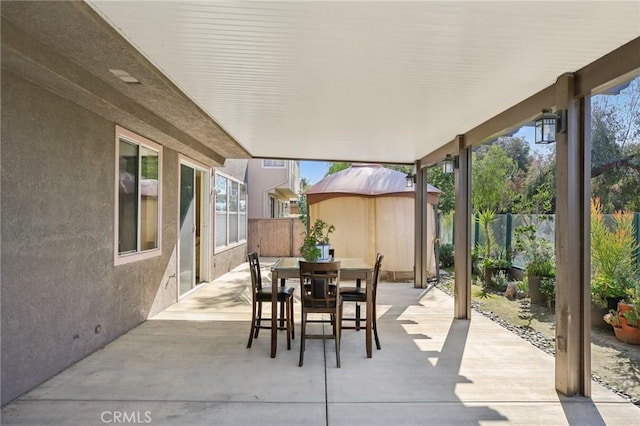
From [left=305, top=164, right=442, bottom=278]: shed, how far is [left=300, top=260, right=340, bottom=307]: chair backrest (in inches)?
199

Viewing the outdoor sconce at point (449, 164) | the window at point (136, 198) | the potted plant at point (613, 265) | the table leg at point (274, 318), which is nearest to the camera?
the table leg at point (274, 318)

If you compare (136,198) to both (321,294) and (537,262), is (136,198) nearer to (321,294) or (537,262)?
(321,294)

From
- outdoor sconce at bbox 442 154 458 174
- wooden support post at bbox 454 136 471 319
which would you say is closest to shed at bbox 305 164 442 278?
outdoor sconce at bbox 442 154 458 174

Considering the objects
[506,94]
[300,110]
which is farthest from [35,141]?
[506,94]

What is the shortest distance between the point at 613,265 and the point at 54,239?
6.35 meters

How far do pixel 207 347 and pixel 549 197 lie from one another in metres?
8.32

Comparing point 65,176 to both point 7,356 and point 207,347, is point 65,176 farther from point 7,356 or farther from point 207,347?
point 207,347

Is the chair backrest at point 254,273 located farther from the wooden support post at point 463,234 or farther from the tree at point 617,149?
the tree at point 617,149

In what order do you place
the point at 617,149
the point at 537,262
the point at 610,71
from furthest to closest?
the point at 617,149 < the point at 537,262 < the point at 610,71

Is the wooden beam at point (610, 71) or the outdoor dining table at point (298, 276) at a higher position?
the wooden beam at point (610, 71)

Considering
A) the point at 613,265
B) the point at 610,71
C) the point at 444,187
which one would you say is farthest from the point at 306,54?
the point at 444,187

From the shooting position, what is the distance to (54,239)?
336 centimetres

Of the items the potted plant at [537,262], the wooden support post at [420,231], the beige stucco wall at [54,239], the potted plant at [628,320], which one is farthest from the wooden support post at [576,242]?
the wooden support post at [420,231]

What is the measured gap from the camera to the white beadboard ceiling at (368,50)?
88.7 inches
